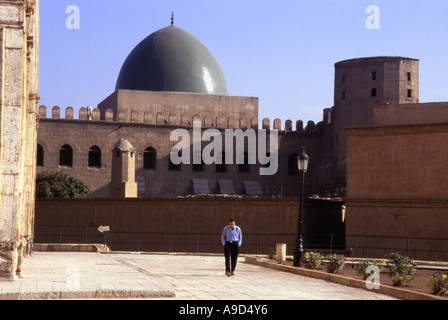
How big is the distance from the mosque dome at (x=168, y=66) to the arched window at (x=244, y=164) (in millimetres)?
6182

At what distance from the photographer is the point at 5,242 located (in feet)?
47.4

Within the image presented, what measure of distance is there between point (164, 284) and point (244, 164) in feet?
140

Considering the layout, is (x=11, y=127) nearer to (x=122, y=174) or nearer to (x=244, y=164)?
(x=122, y=174)

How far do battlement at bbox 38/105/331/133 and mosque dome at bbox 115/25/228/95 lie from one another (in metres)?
3.07

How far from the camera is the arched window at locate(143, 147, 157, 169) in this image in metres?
54.9

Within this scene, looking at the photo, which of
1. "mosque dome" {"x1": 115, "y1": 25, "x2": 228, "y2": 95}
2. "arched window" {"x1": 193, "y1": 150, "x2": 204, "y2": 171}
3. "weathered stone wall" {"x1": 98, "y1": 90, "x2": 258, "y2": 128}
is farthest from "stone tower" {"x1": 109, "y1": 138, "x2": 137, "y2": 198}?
"mosque dome" {"x1": 115, "y1": 25, "x2": 228, "y2": 95}

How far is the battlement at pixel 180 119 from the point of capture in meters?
53.7

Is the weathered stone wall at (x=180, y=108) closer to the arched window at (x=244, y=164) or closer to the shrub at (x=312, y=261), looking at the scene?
the arched window at (x=244, y=164)

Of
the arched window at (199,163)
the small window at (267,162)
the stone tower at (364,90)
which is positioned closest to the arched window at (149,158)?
the arched window at (199,163)

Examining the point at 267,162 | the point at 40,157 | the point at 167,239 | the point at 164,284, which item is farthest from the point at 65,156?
the point at 164,284
